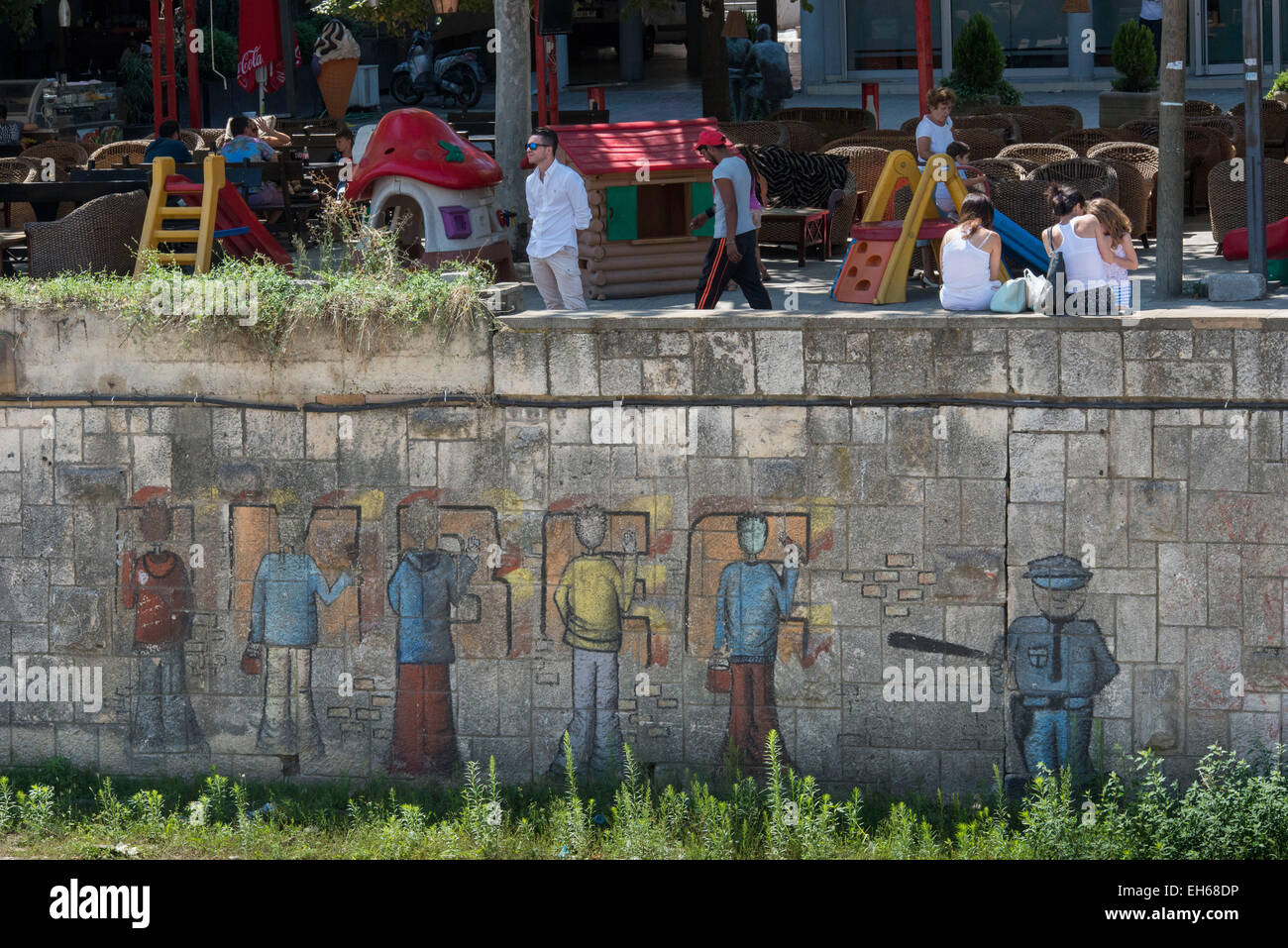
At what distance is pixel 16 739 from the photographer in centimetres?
955

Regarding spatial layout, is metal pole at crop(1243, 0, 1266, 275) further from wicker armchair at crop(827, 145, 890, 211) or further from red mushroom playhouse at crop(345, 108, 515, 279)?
red mushroom playhouse at crop(345, 108, 515, 279)

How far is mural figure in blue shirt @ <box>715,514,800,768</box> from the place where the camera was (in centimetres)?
888

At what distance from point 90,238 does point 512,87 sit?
3508mm

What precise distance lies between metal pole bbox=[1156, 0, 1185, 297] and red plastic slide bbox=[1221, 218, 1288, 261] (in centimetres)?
82

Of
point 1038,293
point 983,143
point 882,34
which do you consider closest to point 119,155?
point 983,143

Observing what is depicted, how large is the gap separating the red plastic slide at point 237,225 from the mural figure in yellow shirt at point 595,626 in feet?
10.1

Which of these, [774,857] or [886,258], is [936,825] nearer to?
[774,857]

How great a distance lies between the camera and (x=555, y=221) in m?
9.98

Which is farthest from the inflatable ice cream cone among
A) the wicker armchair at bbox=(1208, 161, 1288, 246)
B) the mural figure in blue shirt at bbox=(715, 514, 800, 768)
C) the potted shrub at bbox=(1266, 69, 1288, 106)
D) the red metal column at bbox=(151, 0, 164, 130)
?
the mural figure in blue shirt at bbox=(715, 514, 800, 768)

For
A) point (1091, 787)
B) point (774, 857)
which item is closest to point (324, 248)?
point (774, 857)

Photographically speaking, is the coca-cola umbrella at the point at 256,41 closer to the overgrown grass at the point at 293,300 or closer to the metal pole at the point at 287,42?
the metal pole at the point at 287,42

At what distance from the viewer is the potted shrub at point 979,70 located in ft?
69.4
